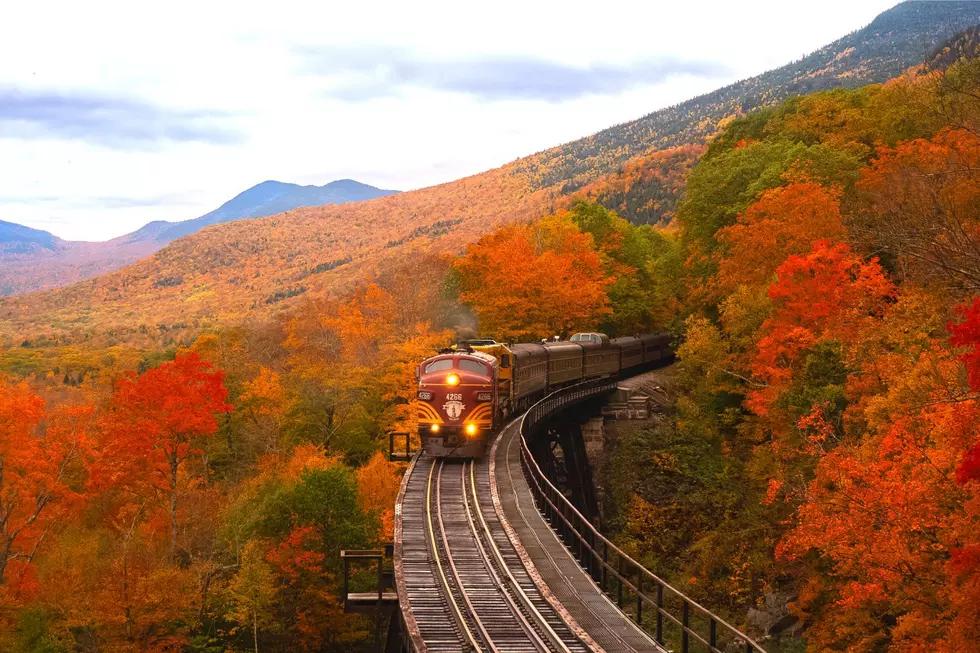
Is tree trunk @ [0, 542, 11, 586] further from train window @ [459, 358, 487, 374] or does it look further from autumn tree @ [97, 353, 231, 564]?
train window @ [459, 358, 487, 374]

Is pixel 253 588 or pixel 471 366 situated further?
pixel 253 588

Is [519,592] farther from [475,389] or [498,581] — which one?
[475,389]

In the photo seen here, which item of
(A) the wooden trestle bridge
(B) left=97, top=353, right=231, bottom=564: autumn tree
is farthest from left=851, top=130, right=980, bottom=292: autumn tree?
(B) left=97, top=353, right=231, bottom=564: autumn tree

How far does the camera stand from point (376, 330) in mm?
62281

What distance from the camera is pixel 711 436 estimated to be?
151 ft

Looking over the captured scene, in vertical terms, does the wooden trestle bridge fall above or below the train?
below

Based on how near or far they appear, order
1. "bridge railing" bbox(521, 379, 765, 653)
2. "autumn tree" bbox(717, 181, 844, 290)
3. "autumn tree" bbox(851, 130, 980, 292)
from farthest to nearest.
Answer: "autumn tree" bbox(717, 181, 844, 290), "bridge railing" bbox(521, 379, 765, 653), "autumn tree" bbox(851, 130, 980, 292)

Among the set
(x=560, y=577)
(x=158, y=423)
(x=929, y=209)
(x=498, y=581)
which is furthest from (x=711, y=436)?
(x=498, y=581)

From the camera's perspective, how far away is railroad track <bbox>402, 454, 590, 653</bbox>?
15.1m

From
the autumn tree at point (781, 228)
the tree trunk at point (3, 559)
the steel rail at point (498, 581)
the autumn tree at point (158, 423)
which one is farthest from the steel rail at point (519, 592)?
the tree trunk at point (3, 559)

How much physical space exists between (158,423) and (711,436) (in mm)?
28423

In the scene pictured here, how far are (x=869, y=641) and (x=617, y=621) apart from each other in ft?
34.6

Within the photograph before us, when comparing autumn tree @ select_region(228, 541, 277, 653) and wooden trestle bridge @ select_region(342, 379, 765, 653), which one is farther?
autumn tree @ select_region(228, 541, 277, 653)

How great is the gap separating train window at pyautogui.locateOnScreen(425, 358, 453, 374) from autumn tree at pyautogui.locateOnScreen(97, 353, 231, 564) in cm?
1624
